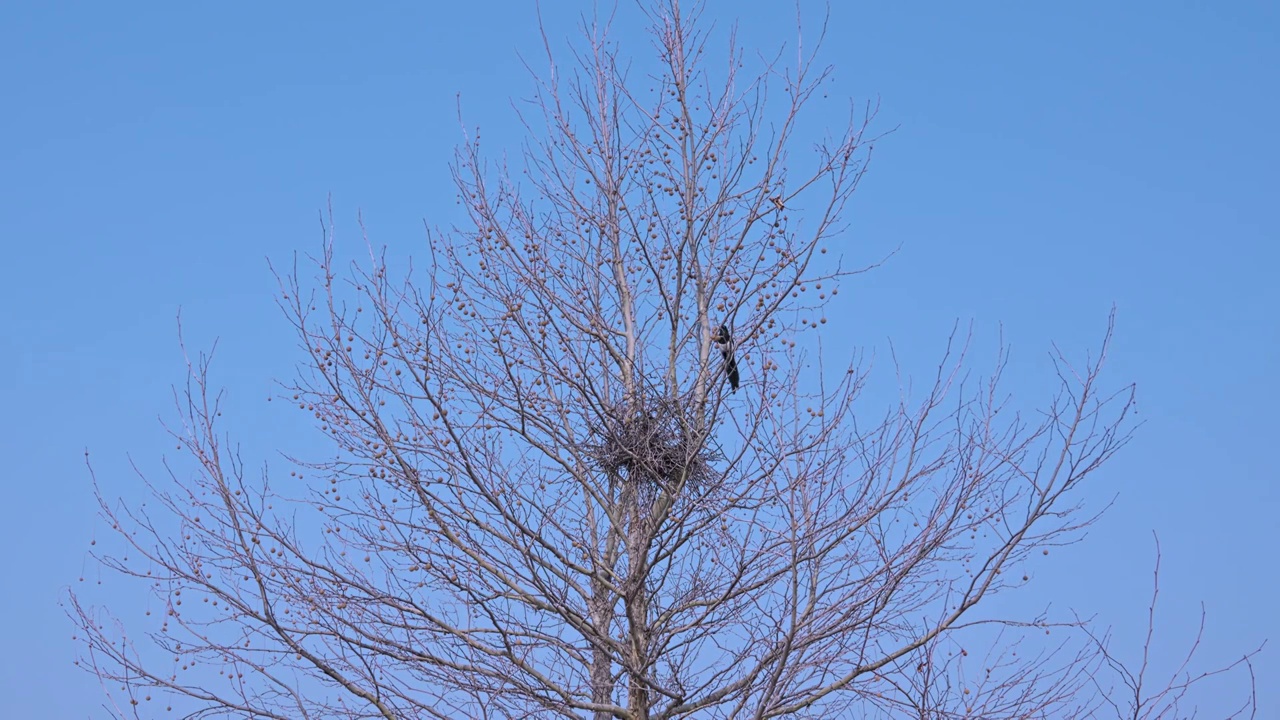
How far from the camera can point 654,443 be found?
267 inches

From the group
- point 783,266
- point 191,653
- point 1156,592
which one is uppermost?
point 783,266

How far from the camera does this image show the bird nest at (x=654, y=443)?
6.69 meters

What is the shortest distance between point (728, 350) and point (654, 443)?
2.42 feet

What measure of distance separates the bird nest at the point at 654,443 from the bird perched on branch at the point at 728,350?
45 centimetres

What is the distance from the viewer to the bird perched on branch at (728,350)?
714 cm

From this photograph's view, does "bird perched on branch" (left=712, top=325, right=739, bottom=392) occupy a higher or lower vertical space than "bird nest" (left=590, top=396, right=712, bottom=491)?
higher

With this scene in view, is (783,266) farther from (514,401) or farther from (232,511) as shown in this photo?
(232,511)

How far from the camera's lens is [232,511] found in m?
6.10

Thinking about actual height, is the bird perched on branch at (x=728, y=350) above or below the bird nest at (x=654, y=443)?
above

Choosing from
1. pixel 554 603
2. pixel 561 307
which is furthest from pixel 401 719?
pixel 561 307

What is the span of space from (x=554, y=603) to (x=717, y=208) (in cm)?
246

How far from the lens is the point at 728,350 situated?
7133 millimetres

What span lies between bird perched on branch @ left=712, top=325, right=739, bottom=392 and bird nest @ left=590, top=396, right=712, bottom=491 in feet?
1.48

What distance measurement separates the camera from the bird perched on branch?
7.14m
